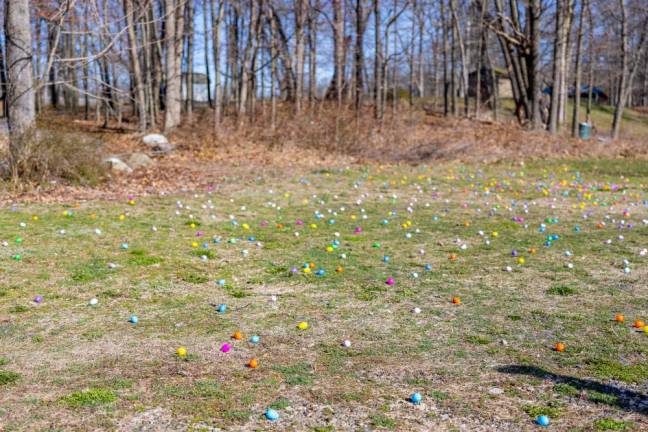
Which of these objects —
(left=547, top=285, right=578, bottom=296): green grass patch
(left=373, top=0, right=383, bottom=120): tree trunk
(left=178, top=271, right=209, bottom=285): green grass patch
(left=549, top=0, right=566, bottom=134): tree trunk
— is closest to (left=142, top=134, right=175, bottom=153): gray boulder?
(left=373, top=0, right=383, bottom=120): tree trunk

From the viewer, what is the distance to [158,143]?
1788 centimetres

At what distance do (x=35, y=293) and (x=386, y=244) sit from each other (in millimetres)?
4174

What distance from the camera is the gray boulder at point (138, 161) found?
1445 cm

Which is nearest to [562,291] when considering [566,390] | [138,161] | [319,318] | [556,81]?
[566,390]

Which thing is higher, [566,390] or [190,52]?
[190,52]

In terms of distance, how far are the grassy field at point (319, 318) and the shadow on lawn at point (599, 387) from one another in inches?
0.6

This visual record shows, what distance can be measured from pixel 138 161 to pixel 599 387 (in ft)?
41.6

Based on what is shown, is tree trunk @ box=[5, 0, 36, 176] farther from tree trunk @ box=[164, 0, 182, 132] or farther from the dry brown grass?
tree trunk @ box=[164, 0, 182, 132]

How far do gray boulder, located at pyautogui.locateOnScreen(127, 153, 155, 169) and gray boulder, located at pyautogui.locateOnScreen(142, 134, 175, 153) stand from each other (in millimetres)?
2436

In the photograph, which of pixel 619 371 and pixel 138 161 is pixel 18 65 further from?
pixel 619 371

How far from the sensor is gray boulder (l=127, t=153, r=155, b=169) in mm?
14445

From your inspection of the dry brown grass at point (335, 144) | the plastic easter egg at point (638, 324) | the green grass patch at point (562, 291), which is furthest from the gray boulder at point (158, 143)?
the plastic easter egg at point (638, 324)

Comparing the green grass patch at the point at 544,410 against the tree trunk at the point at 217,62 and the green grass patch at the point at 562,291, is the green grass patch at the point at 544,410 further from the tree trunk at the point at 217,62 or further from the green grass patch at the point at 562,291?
the tree trunk at the point at 217,62

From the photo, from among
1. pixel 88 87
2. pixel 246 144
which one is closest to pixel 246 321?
pixel 246 144
